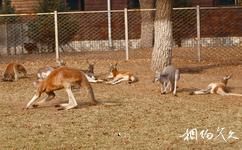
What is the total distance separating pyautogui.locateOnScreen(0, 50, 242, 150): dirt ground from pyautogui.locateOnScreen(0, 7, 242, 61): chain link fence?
9769mm

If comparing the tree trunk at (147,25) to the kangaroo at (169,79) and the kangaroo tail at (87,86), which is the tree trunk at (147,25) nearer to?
the kangaroo at (169,79)

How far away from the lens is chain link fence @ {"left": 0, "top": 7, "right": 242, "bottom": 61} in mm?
27016

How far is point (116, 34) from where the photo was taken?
3091 centimetres

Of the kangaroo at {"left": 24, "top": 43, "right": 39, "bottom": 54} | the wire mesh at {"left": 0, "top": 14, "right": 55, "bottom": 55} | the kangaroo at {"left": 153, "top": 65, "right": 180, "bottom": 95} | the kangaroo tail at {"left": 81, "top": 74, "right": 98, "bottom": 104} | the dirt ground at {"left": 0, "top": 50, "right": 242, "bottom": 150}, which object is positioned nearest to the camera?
the dirt ground at {"left": 0, "top": 50, "right": 242, "bottom": 150}

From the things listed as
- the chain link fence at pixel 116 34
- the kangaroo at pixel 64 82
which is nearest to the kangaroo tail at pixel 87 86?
the kangaroo at pixel 64 82

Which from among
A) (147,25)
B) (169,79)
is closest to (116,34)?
(147,25)

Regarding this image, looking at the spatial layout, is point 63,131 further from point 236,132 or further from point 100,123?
point 236,132

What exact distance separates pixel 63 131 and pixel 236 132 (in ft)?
8.91

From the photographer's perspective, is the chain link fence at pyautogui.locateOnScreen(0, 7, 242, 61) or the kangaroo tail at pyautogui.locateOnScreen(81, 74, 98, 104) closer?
the kangaroo tail at pyautogui.locateOnScreen(81, 74, 98, 104)

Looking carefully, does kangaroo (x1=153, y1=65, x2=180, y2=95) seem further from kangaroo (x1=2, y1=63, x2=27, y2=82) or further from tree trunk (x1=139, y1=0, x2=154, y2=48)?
tree trunk (x1=139, y1=0, x2=154, y2=48)

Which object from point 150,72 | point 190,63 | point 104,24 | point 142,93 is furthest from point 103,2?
point 142,93

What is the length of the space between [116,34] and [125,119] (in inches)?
778

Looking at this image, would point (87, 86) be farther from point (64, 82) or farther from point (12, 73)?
point (12, 73)

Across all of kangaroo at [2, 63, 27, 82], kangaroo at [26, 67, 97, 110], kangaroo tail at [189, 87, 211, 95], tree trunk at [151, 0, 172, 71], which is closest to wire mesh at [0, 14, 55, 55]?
kangaroo at [2, 63, 27, 82]
